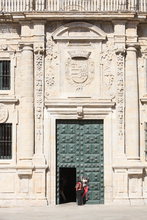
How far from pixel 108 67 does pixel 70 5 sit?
355 cm

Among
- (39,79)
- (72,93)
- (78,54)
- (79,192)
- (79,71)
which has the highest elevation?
(78,54)

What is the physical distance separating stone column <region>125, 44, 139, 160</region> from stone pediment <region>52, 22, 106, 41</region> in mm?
1613

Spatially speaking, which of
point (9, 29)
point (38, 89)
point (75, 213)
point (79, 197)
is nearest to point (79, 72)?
point (38, 89)

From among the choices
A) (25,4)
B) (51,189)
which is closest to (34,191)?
(51,189)

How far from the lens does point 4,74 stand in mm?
29469

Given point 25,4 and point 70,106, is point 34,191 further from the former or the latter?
point 25,4

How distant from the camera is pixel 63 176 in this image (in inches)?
1239

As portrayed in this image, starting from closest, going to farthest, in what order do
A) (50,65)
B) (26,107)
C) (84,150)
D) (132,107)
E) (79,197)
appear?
(79,197)
(26,107)
(132,107)
(84,150)
(50,65)

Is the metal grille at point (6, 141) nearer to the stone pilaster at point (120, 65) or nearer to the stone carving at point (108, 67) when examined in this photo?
the stone carving at point (108, 67)

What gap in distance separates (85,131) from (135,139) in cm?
240

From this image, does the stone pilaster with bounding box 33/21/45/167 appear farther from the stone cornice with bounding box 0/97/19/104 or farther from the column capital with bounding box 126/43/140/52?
the column capital with bounding box 126/43/140/52

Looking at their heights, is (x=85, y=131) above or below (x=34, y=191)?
above

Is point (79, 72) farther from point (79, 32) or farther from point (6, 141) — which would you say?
point (6, 141)

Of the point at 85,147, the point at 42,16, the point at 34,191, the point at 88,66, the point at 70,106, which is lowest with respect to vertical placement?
the point at 34,191
